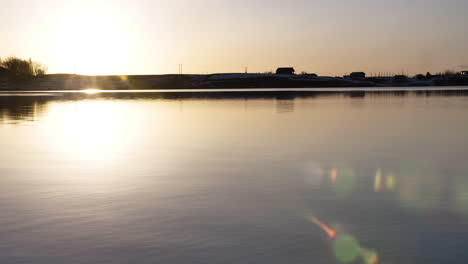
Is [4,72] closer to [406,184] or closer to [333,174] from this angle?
[333,174]

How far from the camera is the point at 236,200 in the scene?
10477mm

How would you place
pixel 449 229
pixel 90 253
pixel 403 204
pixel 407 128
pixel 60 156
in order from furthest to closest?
pixel 407 128 < pixel 60 156 < pixel 403 204 < pixel 449 229 < pixel 90 253

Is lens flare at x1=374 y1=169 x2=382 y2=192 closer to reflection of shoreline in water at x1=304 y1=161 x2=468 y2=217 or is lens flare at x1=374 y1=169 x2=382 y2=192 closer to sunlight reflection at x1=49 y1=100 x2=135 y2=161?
reflection of shoreline in water at x1=304 y1=161 x2=468 y2=217

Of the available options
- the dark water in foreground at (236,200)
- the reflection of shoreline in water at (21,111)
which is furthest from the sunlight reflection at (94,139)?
the reflection of shoreline in water at (21,111)

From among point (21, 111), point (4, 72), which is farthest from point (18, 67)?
point (21, 111)

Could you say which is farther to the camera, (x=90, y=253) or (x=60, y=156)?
(x=60, y=156)

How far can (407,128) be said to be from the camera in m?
25.3

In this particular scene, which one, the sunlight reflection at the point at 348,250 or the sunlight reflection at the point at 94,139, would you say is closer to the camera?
the sunlight reflection at the point at 348,250

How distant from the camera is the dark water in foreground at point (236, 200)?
7.40m

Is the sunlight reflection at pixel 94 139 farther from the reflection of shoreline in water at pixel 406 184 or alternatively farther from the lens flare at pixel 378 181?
the lens flare at pixel 378 181

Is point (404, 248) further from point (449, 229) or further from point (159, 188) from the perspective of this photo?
point (159, 188)

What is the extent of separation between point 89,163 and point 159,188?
5046 mm

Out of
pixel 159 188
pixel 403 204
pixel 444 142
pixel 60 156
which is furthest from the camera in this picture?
pixel 444 142

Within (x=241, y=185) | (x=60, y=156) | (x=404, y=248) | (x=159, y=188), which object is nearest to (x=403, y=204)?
(x=404, y=248)
